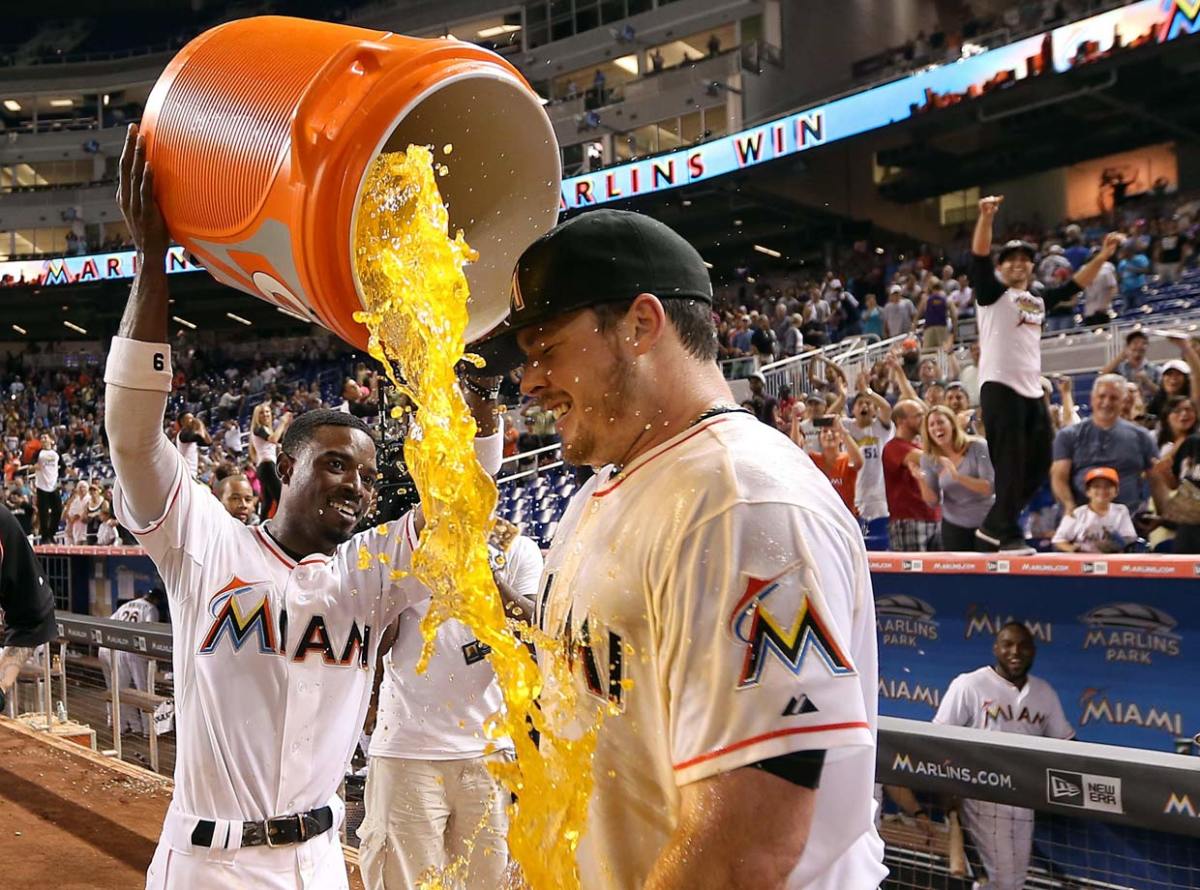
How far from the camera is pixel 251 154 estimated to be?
5.42ft

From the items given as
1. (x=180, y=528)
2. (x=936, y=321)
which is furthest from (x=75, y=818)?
(x=936, y=321)

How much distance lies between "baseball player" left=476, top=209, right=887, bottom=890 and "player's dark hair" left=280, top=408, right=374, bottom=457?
1.39 meters

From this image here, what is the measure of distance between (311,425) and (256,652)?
60cm

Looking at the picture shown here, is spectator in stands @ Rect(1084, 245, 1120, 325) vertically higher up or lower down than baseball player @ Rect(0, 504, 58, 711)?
higher up

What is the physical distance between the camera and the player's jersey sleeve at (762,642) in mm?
1074

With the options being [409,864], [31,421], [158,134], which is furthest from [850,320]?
[31,421]

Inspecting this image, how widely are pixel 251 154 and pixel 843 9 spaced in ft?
90.1

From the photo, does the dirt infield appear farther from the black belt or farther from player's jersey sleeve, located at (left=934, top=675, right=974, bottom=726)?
player's jersey sleeve, located at (left=934, top=675, right=974, bottom=726)

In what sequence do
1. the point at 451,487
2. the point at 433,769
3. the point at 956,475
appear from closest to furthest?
the point at 451,487, the point at 433,769, the point at 956,475

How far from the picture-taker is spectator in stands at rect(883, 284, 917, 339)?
42.2 ft

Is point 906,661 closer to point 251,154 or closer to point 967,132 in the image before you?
point 251,154

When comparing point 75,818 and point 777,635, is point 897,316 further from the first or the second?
point 777,635

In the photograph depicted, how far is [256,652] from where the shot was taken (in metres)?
2.50


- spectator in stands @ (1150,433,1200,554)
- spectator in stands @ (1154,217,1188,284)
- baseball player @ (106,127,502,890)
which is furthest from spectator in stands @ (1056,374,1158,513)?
spectator in stands @ (1154,217,1188,284)
